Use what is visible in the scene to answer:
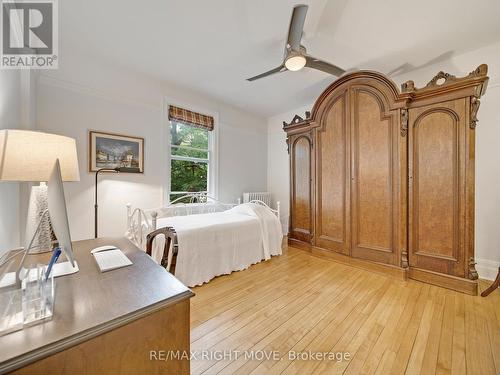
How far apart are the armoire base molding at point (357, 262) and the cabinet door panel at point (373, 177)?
0.21 ft

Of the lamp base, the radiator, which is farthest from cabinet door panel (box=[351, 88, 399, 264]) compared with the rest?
the lamp base

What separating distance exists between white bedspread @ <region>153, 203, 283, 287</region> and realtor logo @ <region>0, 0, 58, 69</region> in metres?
1.98

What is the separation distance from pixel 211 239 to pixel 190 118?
2.20 m

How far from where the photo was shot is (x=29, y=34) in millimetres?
2066

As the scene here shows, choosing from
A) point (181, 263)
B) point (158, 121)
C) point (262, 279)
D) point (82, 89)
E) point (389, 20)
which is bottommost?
point (262, 279)

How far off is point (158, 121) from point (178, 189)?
1.13 metres

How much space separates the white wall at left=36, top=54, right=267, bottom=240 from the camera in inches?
99.0

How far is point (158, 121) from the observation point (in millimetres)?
3277

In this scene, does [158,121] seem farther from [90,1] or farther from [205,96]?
[90,1]

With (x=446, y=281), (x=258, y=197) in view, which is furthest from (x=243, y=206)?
(x=446, y=281)

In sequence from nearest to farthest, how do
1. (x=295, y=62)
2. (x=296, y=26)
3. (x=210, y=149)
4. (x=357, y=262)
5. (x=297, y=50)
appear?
(x=296, y=26), (x=297, y=50), (x=295, y=62), (x=357, y=262), (x=210, y=149)

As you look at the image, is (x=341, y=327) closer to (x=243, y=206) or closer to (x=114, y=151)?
(x=243, y=206)

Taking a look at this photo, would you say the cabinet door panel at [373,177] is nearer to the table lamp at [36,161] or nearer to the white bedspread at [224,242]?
the white bedspread at [224,242]

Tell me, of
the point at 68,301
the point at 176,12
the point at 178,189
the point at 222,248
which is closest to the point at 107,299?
the point at 68,301
